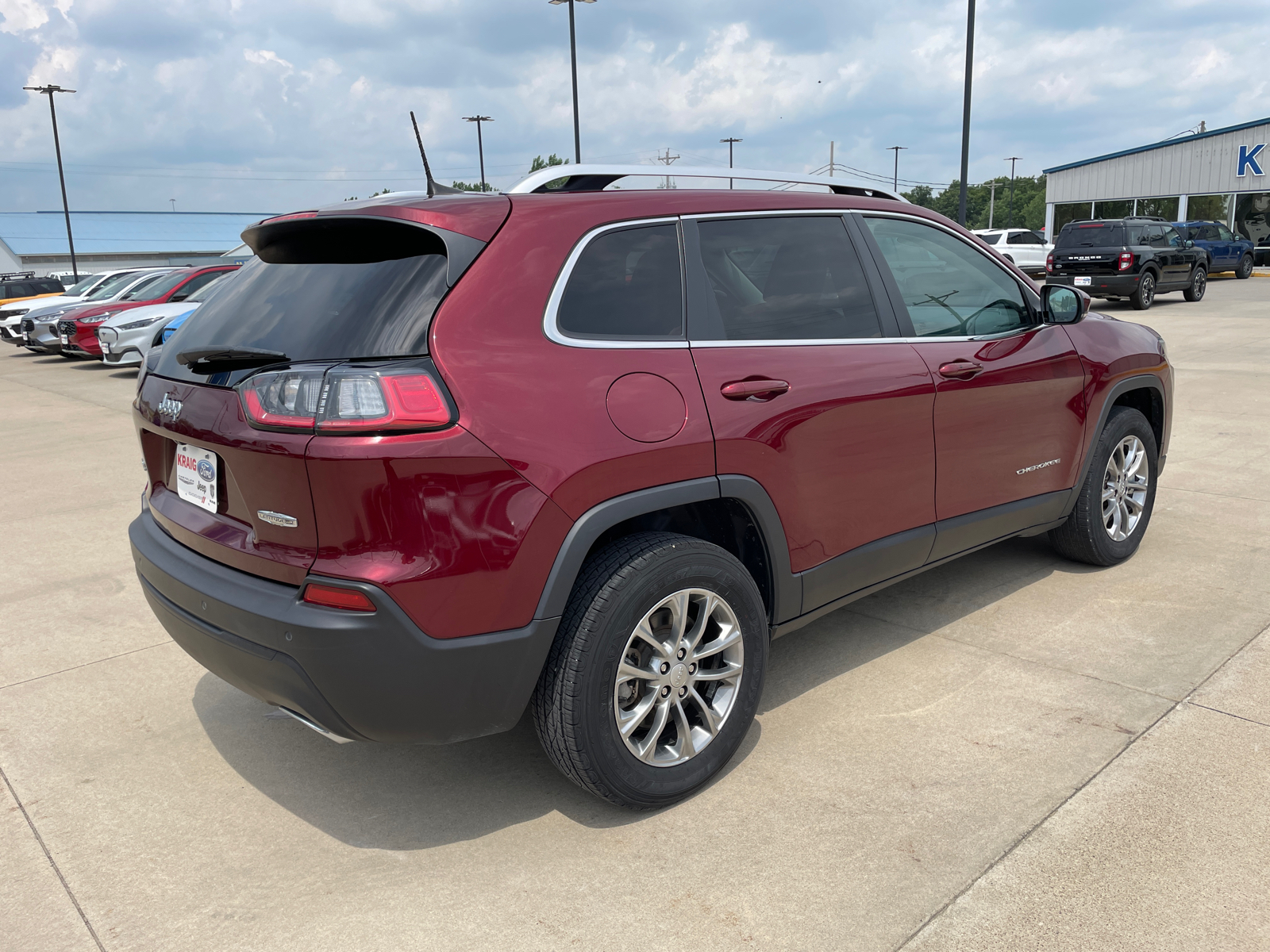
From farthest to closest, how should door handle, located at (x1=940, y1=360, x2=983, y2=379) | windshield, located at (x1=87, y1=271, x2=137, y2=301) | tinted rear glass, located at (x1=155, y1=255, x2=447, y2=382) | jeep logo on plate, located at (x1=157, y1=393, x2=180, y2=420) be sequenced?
windshield, located at (x1=87, y1=271, x2=137, y2=301)
door handle, located at (x1=940, y1=360, x2=983, y2=379)
jeep logo on plate, located at (x1=157, y1=393, x2=180, y2=420)
tinted rear glass, located at (x1=155, y1=255, x2=447, y2=382)

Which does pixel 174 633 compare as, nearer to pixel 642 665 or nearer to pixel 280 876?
pixel 280 876

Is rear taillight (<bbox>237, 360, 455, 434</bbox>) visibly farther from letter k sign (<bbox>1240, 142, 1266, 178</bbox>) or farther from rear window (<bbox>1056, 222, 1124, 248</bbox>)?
letter k sign (<bbox>1240, 142, 1266, 178</bbox>)

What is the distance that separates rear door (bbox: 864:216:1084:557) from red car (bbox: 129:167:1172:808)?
49 mm

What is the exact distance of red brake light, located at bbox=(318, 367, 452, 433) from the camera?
2.32 m

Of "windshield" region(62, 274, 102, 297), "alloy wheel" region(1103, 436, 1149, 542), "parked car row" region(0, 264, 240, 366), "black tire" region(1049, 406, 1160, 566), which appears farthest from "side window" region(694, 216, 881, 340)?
"windshield" region(62, 274, 102, 297)

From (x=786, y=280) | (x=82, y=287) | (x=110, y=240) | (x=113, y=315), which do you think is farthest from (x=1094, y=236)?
(x=110, y=240)

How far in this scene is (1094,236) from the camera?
1978cm

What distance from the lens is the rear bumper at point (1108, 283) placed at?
19.5m

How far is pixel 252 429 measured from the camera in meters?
2.45

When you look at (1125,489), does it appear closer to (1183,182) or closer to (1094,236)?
(1094,236)

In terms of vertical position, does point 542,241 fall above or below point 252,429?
above

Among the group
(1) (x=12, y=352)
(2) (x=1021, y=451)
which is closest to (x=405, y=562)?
(2) (x=1021, y=451)

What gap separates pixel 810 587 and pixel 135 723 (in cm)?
240

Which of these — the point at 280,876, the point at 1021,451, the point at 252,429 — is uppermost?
the point at 252,429
